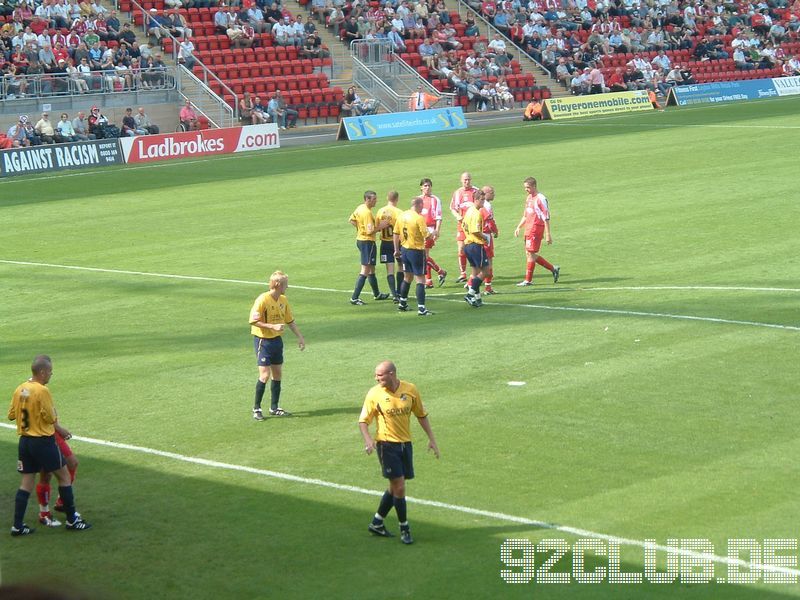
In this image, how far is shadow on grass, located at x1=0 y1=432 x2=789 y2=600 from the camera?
33.3 ft

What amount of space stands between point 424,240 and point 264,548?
1000 centimetres

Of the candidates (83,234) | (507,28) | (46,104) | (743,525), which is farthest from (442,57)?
(743,525)

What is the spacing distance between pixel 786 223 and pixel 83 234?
663 inches

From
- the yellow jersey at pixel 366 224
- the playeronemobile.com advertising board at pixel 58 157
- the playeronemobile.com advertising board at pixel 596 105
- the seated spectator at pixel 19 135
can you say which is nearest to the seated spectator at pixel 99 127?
the playeronemobile.com advertising board at pixel 58 157

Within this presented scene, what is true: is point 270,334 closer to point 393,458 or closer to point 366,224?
point 393,458

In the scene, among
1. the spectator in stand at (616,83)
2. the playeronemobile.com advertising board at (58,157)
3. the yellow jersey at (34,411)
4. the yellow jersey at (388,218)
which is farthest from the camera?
the spectator in stand at (616,83)

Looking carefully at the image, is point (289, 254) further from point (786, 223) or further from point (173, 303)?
point (786, 223)

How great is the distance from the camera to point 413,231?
20.4 m

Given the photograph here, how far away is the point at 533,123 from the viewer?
55469 mm

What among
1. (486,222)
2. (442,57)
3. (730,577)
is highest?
(442,57)

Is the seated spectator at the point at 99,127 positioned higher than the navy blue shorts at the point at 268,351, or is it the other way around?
the seated spectator at the point at 99,127

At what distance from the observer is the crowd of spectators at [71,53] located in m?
47.0

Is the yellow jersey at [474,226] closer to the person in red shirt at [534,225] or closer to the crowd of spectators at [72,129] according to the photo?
the person in red shirt at [534,225]

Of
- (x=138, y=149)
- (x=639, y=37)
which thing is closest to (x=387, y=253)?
(x=138, y=149)
